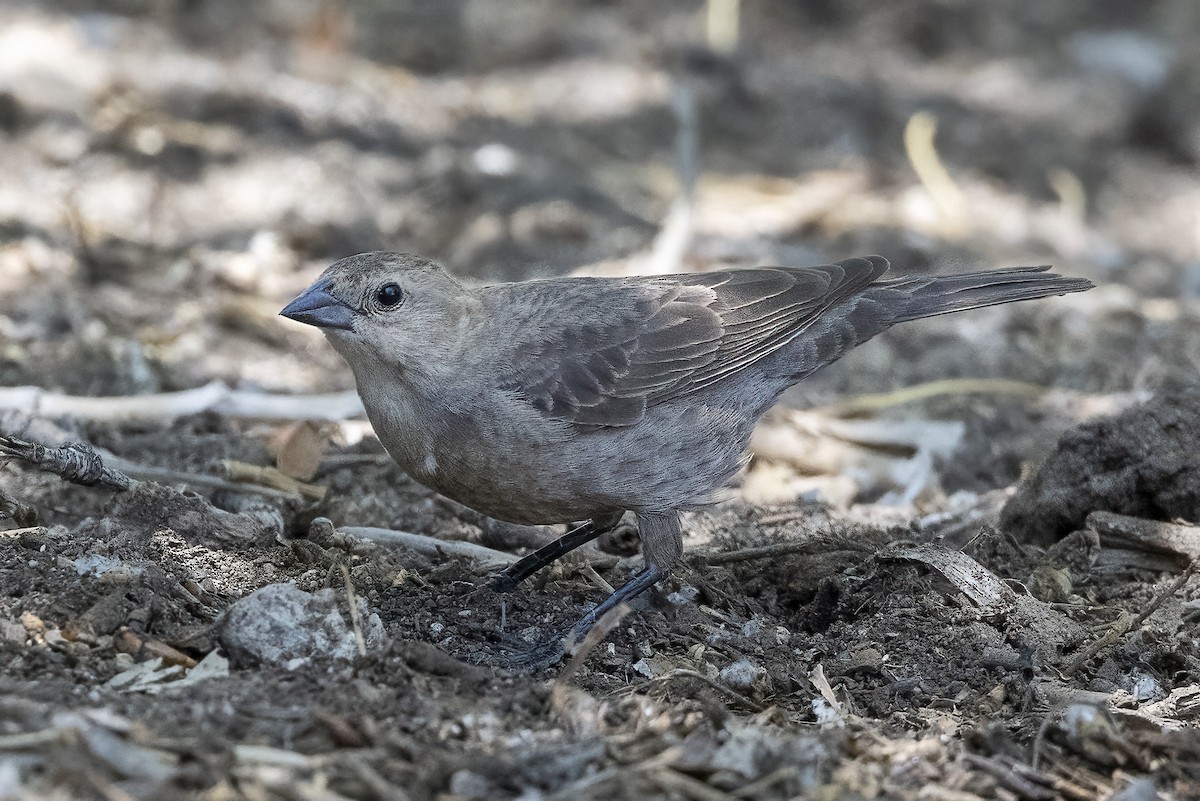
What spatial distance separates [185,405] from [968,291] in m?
3.57

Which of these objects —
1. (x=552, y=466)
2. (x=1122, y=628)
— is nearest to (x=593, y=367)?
(x=552, y=466)

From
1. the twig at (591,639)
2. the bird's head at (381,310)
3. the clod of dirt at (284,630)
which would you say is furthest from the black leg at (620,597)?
the bird's head at (381,310)

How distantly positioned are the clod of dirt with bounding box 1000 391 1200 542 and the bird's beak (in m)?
2.95

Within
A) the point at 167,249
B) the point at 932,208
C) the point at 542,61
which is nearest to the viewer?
the point at 167,249

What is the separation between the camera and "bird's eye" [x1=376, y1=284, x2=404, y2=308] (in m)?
4.89

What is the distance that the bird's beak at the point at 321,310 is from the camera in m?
4.74

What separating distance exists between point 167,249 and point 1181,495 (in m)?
5.88

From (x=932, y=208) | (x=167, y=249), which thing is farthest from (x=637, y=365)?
(x=932, y=208)

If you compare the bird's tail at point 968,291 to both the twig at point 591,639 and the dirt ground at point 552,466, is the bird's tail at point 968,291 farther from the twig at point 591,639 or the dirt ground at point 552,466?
the twig at point 591,639

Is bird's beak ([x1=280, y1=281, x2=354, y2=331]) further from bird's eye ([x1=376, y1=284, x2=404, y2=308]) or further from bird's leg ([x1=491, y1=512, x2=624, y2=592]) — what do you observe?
bird's leg ([x1=491, y1=512, x2=624, y2=592])

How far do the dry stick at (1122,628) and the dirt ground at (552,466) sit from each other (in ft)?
0.08

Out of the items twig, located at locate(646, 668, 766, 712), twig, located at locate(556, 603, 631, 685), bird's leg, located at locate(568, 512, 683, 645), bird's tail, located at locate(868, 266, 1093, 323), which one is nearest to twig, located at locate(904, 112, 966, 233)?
bird's tail, located at locate(868, 266, 1093, 323)

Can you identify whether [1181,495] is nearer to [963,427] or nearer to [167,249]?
[963,427]

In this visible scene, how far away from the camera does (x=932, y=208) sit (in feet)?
31.5
